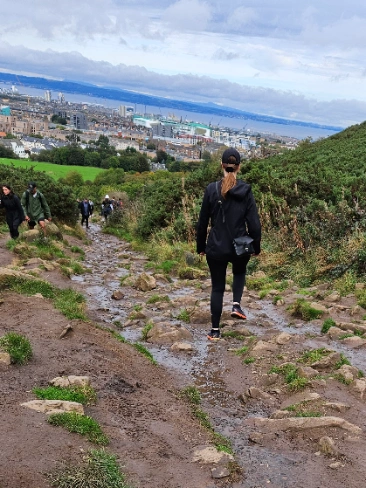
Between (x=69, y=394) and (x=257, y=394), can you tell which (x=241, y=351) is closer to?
(x=257, y=394)

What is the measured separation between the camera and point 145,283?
33.6 feet

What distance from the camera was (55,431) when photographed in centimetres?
340

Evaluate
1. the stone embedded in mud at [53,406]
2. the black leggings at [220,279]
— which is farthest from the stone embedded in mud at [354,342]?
the stone embedded in mud at [53,406]

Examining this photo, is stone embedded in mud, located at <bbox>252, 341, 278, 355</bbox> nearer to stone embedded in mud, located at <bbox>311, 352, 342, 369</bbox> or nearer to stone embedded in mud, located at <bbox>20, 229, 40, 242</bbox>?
stone embedded in mud, located at <bbox>311, 352, 342, 369</bbox>

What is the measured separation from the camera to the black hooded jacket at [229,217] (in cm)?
575

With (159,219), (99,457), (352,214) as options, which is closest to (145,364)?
(99,457)

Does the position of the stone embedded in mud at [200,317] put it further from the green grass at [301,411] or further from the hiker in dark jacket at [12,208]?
the hiker in dark jacket at [12,208]

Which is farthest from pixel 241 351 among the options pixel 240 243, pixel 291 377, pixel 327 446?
pixel 327 446

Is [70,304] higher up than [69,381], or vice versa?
[69,381]

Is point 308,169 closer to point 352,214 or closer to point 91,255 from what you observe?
point 352,214

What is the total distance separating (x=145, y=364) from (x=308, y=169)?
14.9m

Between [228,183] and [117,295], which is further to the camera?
[117,295]

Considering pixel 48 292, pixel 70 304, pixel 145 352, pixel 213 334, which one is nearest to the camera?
pixel 145 352

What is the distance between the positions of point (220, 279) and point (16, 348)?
2.51m
